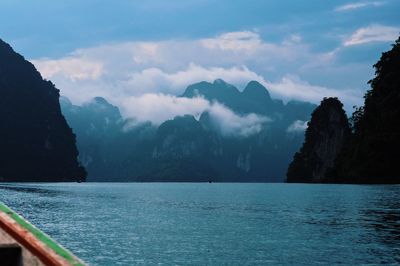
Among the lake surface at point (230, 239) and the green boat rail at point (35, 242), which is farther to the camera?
the lake surface at point (230, 239)

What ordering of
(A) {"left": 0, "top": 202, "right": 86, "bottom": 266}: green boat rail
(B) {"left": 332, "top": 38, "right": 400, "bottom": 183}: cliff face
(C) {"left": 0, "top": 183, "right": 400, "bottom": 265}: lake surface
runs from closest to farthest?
(A) {"left": 0, "top": 202, "right": 86, "bottom": 266}: green boat rail
(C) {"left": 0, "top": 183, "right": 400, "bottom": 265}: lake surface
(B) {"left": 332, "top": 38, "right": 400, "bottom": 183}: cliff face

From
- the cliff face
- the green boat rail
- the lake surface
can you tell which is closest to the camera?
the green boat rail

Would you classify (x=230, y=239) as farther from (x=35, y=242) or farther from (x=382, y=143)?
(x=382, y=143)

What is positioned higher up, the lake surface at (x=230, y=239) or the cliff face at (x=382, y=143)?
the cliff face at (x=382, y=143)

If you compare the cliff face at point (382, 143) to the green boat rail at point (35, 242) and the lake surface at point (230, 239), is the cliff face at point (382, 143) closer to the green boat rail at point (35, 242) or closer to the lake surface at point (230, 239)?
the lake surface at point (230, 239)

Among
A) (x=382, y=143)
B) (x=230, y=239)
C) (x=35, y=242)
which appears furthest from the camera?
(x=382, y=143)

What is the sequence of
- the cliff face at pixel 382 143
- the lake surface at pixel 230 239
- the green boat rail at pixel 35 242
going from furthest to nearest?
the cliff face at pixel 382 143, the lake surface at pixel 230 239, the green boat rail at pixel 35 242

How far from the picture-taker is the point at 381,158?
184 m

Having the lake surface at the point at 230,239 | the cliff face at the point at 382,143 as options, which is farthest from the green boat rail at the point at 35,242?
the cliff face at the point at 382,143

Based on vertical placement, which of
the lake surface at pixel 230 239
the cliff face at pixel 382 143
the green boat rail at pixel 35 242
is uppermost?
the cliff face at pixel 382 143

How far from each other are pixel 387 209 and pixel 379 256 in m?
43.3

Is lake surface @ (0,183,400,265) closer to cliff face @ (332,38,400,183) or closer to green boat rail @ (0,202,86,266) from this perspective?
green boat rail @ (0,202,86,266)

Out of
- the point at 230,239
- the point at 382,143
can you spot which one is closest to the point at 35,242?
the point at 230,239

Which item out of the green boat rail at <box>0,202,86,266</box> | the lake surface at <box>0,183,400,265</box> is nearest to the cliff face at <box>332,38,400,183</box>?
the lake surface at <box>0,183,400,265</box>
